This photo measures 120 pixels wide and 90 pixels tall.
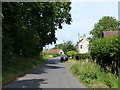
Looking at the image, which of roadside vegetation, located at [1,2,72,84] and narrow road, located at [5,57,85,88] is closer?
narrow road, located at [5,57,85,88]

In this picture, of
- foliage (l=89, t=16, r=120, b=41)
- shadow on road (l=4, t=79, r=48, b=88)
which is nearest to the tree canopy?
foliage (l=89, t=16, r=120, b=41)

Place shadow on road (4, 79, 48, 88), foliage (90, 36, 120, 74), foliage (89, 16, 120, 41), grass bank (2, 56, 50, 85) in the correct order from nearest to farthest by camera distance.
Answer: shadow on road (4, 79, 48, 88) < foliage (90, 36, 120, 74) < grass bank (2, 56, 50, 85) < foliage (89, 16, 120, 41)

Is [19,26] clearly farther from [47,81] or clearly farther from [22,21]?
[47,81]

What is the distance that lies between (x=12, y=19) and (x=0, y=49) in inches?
123

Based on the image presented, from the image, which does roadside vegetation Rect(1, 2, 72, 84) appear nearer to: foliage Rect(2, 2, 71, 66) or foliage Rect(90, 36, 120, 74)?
foliage Rect(2, 2, 71, 66)

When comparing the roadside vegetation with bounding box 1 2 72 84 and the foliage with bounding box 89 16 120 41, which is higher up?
the foliage with bounding box 89 16 120 41

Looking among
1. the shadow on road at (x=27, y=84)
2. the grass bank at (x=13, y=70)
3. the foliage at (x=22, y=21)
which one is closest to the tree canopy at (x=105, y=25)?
the foliage at (x=22, y=21)

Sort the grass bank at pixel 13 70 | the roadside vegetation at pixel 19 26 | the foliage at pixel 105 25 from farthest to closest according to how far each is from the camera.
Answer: the foliage at pixel 105 25
the roadside vegetation at pixel 19 26
the grass bank at pixel 13 70

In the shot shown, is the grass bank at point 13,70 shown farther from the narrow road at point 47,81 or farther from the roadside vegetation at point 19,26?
the narrow road at point 47,81

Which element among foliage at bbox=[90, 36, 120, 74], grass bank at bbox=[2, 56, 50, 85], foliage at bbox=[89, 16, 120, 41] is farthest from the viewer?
foliage at bbox=[89, 16, 120, 41]

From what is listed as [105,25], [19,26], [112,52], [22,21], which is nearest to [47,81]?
[112,52]

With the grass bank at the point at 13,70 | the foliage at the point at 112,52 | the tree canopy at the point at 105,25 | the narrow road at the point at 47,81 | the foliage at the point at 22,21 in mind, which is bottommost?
the narrow road at the point at 47,81

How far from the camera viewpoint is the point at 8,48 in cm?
1563

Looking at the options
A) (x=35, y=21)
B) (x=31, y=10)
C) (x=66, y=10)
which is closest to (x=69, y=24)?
(x=66, y=10)
